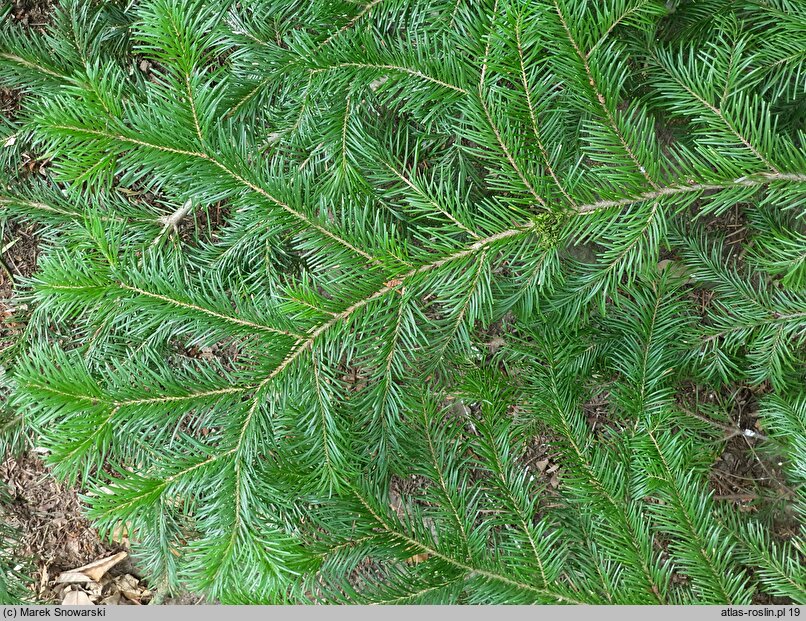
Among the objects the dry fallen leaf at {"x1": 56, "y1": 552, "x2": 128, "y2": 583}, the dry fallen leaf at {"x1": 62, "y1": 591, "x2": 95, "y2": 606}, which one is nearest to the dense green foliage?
the dry fallen leaf at {"x1": 56, "y1": 552, "x2": 128, "y2": 583}

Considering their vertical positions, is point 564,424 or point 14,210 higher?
point 14,210

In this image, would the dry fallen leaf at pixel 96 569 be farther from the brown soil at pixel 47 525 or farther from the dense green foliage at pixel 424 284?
the dense green foliage at pixel 424 284

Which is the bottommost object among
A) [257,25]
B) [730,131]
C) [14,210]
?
[14,210]

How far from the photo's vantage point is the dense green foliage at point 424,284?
3.00 feet

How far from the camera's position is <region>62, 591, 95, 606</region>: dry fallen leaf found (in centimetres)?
212

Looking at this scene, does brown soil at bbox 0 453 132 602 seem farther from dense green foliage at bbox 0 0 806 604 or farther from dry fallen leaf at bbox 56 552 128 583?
dense green foliage at bbox 0 0 806 604

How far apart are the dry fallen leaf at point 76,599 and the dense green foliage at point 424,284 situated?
0.96 metres

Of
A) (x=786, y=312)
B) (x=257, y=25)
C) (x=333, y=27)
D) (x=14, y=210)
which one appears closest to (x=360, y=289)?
(x=333, y=27)

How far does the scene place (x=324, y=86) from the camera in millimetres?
1183

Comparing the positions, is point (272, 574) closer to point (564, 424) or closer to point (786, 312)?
point (564, 424)

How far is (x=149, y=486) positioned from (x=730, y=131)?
3.56 feet

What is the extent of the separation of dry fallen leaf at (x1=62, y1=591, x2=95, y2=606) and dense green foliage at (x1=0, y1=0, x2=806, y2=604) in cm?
96

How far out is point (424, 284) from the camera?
95 cm

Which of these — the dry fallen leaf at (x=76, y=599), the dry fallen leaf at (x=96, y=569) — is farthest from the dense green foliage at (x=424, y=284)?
the dry fallen leaf at (x=76, y=599)
